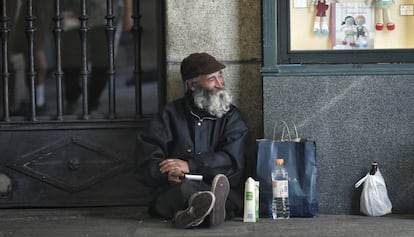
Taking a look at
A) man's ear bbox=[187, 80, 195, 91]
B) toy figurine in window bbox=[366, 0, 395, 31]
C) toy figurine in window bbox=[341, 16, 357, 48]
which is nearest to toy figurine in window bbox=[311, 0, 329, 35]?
toy figurine in window bbox=[341, 16, 357, 48]

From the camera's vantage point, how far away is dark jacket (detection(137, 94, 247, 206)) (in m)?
7.58

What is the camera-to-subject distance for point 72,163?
8211 millimetres

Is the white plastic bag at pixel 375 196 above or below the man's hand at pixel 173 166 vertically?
below

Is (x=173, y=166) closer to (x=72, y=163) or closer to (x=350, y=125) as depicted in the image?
(x=72, y=163)

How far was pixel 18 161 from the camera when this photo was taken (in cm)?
818

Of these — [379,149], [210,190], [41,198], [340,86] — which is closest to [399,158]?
[379,149]

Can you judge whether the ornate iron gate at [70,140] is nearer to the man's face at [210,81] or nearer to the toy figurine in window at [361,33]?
the man's face at [210,81]

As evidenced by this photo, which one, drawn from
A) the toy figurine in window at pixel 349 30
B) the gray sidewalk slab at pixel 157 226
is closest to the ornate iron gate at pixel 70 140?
the gray sidewalk slab at pixel 157 226

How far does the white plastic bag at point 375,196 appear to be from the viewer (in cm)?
762

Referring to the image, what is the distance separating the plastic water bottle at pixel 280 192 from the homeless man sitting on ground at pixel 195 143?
0.28 metres

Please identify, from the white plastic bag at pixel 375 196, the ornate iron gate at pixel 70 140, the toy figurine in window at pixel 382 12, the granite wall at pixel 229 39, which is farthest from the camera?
the ornate iron gate at pixel 70 140

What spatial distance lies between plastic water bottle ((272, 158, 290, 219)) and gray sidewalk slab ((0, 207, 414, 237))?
9cm

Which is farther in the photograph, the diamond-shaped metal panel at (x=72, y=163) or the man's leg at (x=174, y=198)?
the diamond-shaped metal panel at (x=72, y=163)

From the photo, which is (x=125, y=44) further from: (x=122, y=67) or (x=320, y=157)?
(x=320, y=157)
